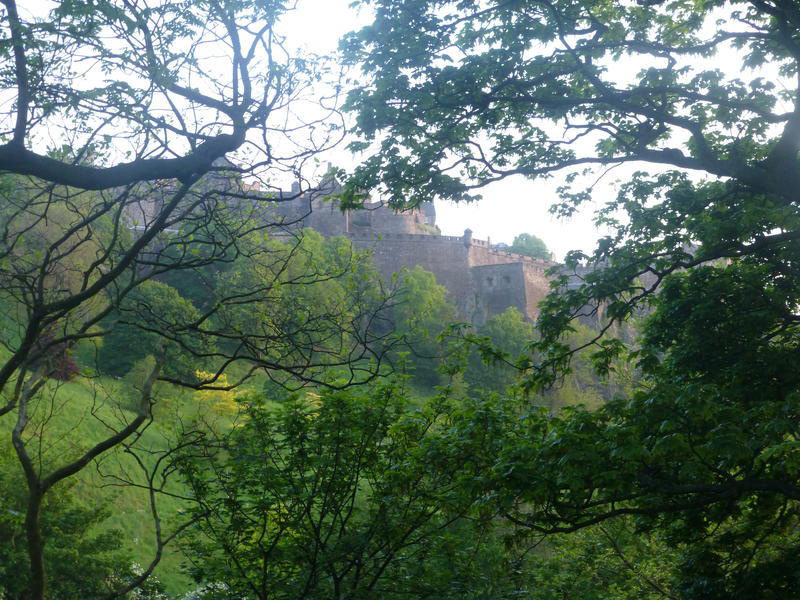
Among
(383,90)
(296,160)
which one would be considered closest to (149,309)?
(296,160)

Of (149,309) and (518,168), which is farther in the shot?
(518,168)

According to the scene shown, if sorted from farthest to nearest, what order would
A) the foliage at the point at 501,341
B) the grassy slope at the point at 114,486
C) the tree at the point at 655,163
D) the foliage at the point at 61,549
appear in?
1. the foliage at the point at 501,341
2. the grassy slope at the point at 114,486
3. the foliage at the point at 61,549
4. the tree at the point at 655,163

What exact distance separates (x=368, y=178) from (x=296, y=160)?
3.37 m

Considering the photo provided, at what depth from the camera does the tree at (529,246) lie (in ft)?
242

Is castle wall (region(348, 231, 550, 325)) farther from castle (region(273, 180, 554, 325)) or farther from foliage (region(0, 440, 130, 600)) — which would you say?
foliage (region(0, 440, 130, 600))

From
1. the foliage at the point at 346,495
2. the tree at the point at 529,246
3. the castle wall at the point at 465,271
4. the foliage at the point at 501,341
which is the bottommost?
the foliage at the point at 346,495

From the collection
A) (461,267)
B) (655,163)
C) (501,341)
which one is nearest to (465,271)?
(461,267)

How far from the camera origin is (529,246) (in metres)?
74.5

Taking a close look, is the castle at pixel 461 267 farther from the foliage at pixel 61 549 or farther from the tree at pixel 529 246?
the foliage at pixel 61 549

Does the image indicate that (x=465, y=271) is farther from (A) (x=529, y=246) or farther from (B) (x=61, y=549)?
(B) (x=61, y=549)

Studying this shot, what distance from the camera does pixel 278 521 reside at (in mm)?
7988

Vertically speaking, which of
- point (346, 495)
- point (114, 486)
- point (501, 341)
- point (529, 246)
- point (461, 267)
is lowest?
point (114, 486)

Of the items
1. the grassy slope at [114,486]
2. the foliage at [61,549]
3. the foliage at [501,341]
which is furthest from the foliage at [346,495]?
the foliage at [501,341]

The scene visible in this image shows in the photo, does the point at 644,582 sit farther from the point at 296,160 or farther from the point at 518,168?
the point at 296,160
